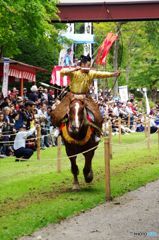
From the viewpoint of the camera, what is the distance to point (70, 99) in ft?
40.4

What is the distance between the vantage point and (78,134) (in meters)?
12.2

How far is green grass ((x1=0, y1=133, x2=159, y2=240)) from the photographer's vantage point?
9.56 metres

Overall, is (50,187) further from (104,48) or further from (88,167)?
(104,48)

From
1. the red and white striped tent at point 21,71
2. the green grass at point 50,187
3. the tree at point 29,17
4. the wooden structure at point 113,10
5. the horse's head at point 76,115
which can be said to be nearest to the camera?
the green grass at point 50,187

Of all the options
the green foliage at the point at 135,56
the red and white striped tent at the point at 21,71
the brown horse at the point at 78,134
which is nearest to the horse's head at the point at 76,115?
the brown horse at the point at 78,134

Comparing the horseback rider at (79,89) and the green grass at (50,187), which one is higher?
the horseback rider at (79,89)

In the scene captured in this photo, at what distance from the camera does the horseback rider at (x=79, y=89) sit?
12344 mm

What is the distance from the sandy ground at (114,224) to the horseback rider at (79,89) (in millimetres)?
2086

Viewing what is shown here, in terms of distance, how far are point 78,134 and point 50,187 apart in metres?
1.71

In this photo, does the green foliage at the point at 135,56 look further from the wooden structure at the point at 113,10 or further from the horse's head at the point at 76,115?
the horse's head at the point at 76,115

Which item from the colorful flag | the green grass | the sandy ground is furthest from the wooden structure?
the sandy ground

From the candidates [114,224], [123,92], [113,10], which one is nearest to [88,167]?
[114,224]

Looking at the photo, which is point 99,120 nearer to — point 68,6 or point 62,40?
point 68,6

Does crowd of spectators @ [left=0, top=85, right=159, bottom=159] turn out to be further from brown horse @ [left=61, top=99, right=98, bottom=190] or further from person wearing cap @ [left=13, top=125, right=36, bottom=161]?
brown horse @ [left=61, top=99, right=98, bottom=190]
